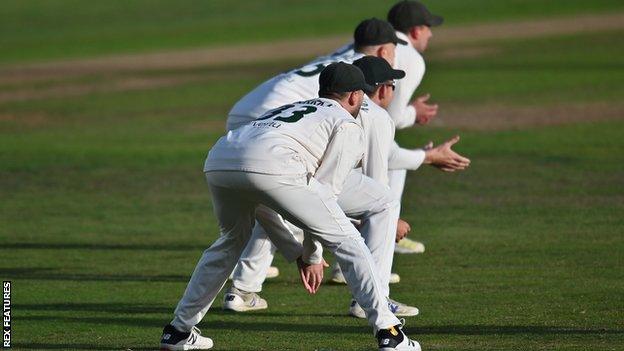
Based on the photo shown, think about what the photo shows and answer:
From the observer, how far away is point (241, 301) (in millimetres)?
10195

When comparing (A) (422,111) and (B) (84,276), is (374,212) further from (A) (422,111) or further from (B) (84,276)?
(B) (84,276)

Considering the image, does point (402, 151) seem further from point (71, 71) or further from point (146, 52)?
point (146, 52)

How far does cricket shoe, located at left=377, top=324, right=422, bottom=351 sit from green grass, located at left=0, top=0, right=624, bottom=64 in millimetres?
37774

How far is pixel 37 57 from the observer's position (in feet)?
148

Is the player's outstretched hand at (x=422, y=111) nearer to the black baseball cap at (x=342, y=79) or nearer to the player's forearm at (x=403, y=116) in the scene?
the player's forearm at (x=403, y=116)

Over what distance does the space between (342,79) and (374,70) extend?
92 cm

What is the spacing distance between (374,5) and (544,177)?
45.0 metres

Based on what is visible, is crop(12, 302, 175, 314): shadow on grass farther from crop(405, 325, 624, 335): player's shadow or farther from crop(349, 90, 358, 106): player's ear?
crop(349, 90, 358, 106): player's ear

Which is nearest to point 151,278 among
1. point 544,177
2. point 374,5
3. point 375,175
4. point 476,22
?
point 375,175

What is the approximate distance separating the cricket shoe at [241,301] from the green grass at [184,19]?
116 feet

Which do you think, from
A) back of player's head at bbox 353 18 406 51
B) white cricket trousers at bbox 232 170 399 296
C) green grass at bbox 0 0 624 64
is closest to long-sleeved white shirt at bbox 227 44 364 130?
back of player's head at bbox 353 18 406 51

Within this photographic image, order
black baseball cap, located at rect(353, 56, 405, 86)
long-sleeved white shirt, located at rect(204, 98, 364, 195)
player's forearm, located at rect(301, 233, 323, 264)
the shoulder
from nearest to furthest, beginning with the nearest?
long-sleeved white shirt, located at rect(204, 98, 364, 195), player's forearm, located at rect(301, 233, 323, 264), black baseball cap, located at rect(353, 56, 405, 86), the shoulder

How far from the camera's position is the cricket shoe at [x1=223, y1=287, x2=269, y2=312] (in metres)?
10.2

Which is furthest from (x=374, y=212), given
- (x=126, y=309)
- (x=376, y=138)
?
(x=126, y=309)
